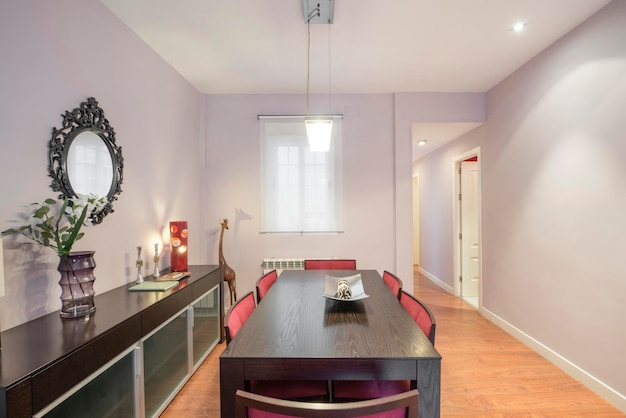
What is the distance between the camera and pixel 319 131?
6.39 ft

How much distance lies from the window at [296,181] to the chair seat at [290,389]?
2.20m

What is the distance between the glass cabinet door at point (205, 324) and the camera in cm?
234

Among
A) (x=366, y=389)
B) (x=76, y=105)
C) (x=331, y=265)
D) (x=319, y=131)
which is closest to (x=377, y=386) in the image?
(x=366, y=389)

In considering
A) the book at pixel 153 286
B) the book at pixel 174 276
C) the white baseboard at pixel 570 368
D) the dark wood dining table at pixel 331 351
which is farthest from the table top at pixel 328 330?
the white baseboard at pixel 570 368

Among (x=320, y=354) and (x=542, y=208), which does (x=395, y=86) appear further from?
(x=320, y=354)

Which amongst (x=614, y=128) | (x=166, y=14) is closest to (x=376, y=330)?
(x=614, y=128)

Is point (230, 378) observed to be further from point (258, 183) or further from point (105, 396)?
point (258, 183)

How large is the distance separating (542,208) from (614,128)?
0.83 meters

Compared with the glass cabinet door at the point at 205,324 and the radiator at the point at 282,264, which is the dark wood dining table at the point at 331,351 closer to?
the glass cabinet door at the point at 205,324

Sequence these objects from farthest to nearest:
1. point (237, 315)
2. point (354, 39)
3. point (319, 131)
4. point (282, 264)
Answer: point (282, 264) < point (354, 39) < point (319, 131) < point (237, 315)

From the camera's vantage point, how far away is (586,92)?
219 centimetres

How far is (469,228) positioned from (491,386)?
100 inches

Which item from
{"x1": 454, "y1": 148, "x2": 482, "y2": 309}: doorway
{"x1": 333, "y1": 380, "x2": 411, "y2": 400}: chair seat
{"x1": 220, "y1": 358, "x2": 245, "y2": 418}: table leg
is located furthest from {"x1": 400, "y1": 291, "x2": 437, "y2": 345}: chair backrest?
{"x1": 454, "y1": 148, "x2": 482, "y2": 309}: doorway

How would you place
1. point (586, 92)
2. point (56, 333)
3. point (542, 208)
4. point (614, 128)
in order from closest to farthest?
point (56, 333) → point (614, 128) → point (586, 92) → point (542, 208)
